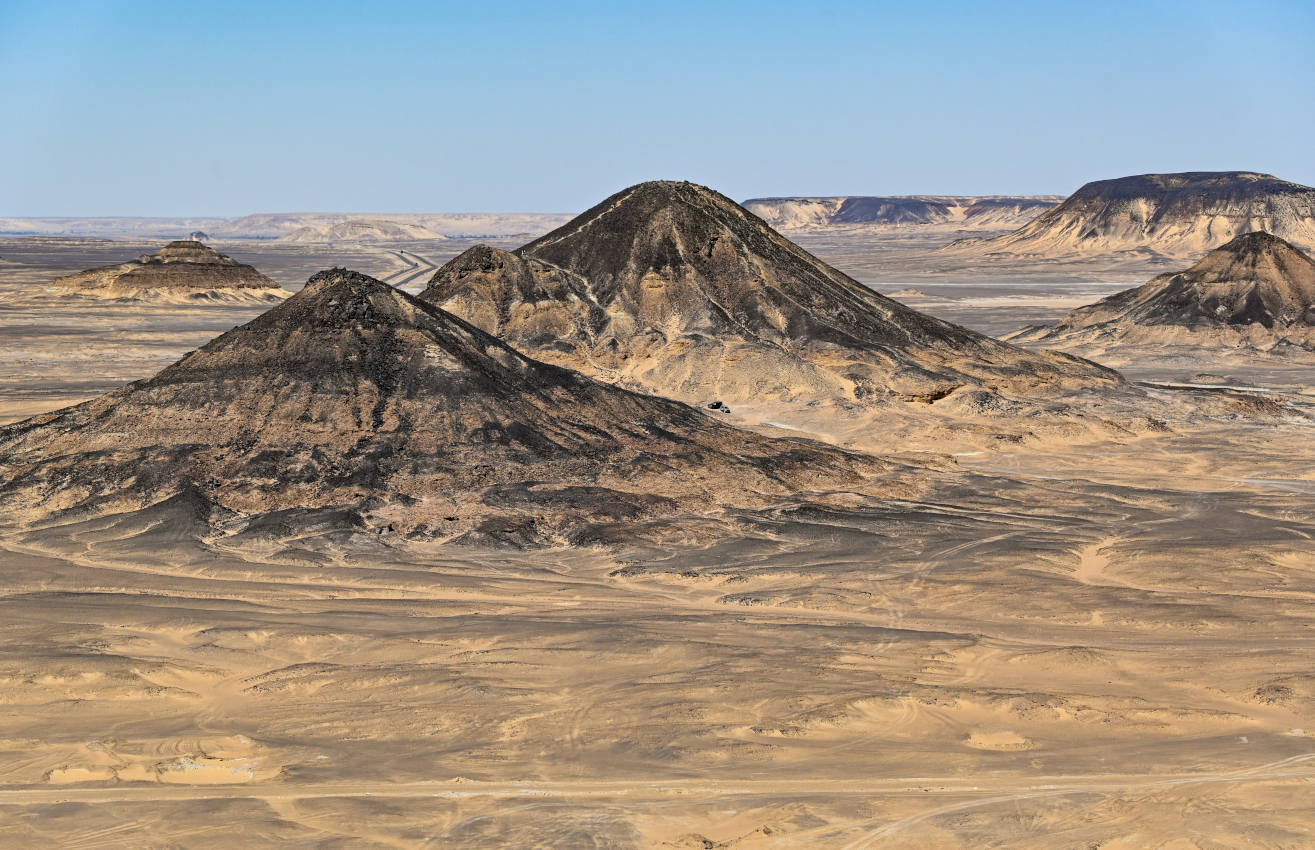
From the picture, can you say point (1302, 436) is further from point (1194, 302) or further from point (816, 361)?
point (1194, 302)

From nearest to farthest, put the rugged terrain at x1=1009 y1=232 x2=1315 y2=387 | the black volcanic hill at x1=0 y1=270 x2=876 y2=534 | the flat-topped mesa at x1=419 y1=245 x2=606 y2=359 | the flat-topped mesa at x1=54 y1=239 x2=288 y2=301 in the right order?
the black volcanic hill at x1=0 y1=270 x2=876 y2=534 < the flat-topped mesa at x1=419 y1=245 x2=606 y2=359 < the rugged terrain at x1=1009 y1=232 x2=1315 y2=387 < the flat-topped mesa at x1=54 y1=239 x2=288 y2=301

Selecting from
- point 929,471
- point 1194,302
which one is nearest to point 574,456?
point 929,471

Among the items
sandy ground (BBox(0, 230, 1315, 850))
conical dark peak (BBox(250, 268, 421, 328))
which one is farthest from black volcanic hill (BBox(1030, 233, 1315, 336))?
conical dark peak (BBox(250, 268, 421, 328))

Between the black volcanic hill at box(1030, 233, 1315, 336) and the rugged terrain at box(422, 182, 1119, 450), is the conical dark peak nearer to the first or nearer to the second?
the rugged terrain at box(422, 182, 1119, 450)

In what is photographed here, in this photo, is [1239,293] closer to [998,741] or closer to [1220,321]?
[1220,321]

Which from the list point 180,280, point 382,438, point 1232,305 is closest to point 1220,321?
point 1232,305

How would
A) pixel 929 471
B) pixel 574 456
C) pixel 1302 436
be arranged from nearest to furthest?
pixel 574 456
pixel 929 471
pixel 1302 436
